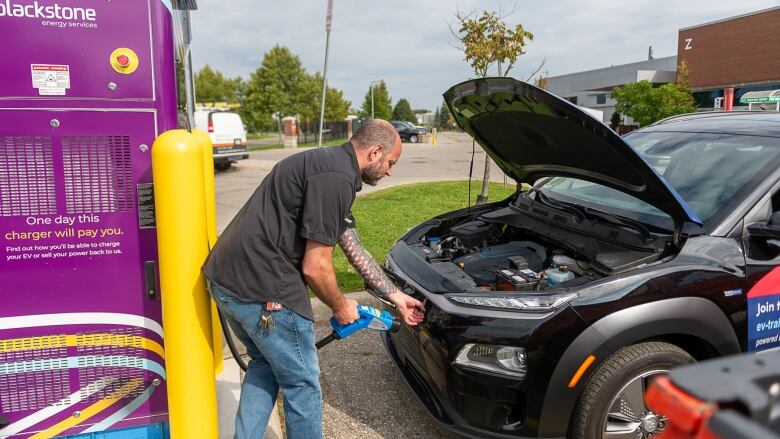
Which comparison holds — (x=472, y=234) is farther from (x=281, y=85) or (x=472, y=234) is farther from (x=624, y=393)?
(x=281, y=85)

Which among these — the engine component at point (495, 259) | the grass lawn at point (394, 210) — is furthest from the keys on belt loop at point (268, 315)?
the grass lawn at point (394, 210)

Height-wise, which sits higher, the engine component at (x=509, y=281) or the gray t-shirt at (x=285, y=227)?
the gray t-shirt at (x=285, y=227)

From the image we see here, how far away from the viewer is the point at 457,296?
2.75m

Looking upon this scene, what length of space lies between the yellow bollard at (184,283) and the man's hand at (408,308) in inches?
36.7

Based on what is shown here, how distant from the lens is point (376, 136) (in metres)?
2.46

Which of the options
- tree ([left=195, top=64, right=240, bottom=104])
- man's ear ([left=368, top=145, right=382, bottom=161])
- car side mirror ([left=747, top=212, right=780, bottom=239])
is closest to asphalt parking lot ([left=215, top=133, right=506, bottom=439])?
man's ear ([left=368, top=145, right=382, bottom=161])

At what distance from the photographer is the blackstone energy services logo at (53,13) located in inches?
92.3

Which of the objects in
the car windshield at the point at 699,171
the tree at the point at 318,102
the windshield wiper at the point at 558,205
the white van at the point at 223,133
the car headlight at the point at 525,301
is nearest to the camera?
the car headlight at the point at 525,301

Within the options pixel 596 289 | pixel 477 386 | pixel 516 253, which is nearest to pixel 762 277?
pixel 596 289

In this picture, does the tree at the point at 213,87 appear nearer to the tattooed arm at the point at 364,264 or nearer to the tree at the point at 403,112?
the tree at the point at 403,112

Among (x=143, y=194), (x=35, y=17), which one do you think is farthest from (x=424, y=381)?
(x=35, y=17)

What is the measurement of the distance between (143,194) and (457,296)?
1.59m

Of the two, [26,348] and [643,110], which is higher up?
[643,110]

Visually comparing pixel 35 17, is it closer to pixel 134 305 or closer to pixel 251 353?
pixel 134 305
